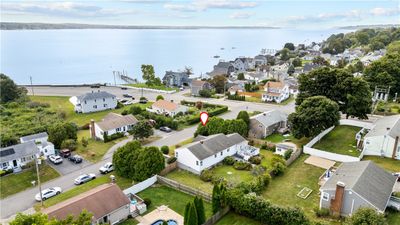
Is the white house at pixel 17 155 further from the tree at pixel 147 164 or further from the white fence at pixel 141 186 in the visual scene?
the white fence at pixel 141 186

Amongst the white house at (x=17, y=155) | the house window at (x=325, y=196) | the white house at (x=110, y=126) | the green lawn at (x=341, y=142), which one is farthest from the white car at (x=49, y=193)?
the green lawn at (x=341, y=142)

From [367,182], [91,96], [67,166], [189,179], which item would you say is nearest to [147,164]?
[189,179]

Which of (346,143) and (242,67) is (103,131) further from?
(242,67)

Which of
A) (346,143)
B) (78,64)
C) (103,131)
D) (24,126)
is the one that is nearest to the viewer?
(346,143)

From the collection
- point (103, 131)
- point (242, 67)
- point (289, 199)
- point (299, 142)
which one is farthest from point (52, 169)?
point (242, 67)

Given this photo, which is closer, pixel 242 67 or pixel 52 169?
pixel 52 169
